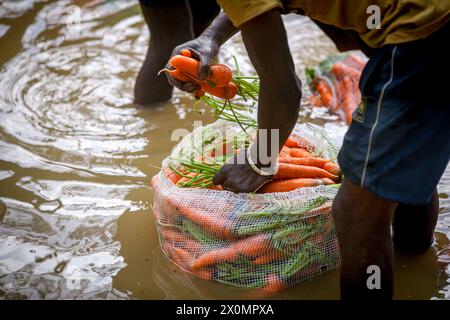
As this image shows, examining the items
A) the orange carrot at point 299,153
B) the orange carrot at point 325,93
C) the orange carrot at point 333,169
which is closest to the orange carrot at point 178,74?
the orange carrot at point 299,153

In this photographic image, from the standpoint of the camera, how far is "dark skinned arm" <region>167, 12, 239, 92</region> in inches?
92.1

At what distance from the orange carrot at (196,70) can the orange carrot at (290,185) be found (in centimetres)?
47

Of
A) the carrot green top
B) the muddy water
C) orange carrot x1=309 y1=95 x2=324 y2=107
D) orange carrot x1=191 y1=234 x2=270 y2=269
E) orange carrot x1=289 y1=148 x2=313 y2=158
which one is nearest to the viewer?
the carrot green top

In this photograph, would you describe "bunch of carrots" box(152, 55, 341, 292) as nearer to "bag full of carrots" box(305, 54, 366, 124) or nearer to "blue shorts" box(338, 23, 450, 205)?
"blue shorts" box(338, 23, 450, 205)

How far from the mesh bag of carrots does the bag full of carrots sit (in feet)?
4.31

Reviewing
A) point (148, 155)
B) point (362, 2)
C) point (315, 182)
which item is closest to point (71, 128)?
point (148, 155)

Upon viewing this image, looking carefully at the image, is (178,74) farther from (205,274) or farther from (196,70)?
(205,274)

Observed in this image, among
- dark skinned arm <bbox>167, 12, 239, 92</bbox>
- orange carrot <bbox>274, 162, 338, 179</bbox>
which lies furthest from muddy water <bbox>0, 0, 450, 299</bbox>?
orange carrot <bbox>274, 162, 338, 179</bbox>

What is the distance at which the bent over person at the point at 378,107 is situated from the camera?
5.65 feet

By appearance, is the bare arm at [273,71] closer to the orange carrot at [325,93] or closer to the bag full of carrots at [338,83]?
the bag full of carrots at [338,83]

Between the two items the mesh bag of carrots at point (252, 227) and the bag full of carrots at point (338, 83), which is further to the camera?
the bag full of carrots at point (338, 83)

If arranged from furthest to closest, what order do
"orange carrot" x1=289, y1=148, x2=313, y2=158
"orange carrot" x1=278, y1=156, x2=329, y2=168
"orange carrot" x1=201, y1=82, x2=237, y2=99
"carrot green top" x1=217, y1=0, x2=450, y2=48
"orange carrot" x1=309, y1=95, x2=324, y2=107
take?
1. "orange carrot" x1=309, y1=95, x2=324, y2=107
2. "orange carrot" x1=289, y1=148, x2=313, y2=158
3. "orange carrot" x1=278, y1=156, x2=329, y2=168
4. "orange carrot" x1=201, y1=82, x2=237, y2=99
5. "carrot green top" x1=217, y1=0, x2=450, y2=48
